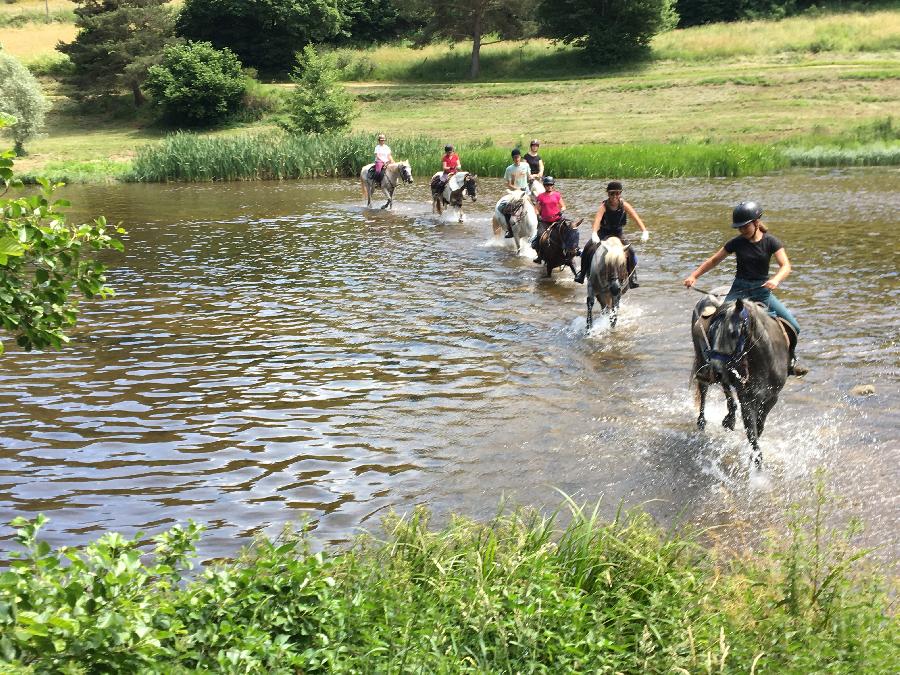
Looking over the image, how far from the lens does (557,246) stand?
57.8 ft

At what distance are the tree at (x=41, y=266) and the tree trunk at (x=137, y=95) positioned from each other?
65108mm

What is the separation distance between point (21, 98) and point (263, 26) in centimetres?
3053

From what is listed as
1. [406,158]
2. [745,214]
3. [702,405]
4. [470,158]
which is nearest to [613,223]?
[702,405]

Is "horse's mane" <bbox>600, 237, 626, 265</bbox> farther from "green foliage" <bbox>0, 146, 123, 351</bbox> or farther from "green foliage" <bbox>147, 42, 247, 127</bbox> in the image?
"green foliage" <bbox>147, 42, 247, 127</bbox>

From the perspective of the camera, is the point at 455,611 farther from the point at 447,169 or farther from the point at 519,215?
the point at 447,169

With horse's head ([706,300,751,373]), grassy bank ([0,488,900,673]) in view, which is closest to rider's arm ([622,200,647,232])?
horse's head ([706,300,751,373])

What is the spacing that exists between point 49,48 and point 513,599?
268 ft

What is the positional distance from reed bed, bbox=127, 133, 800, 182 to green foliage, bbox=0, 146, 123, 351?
30052 millimetres

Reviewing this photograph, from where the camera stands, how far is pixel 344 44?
77.6 metres

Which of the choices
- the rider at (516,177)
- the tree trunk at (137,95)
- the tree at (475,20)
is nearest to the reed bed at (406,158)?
the rider at (516,177)

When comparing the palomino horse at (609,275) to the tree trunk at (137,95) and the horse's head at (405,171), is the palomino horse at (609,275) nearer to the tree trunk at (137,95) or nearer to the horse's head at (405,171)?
the horse's head at (405,171)

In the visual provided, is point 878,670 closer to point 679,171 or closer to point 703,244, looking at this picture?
point 703,244

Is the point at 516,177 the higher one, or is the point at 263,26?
the point at 263,26

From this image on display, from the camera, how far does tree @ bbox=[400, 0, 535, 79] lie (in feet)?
231
